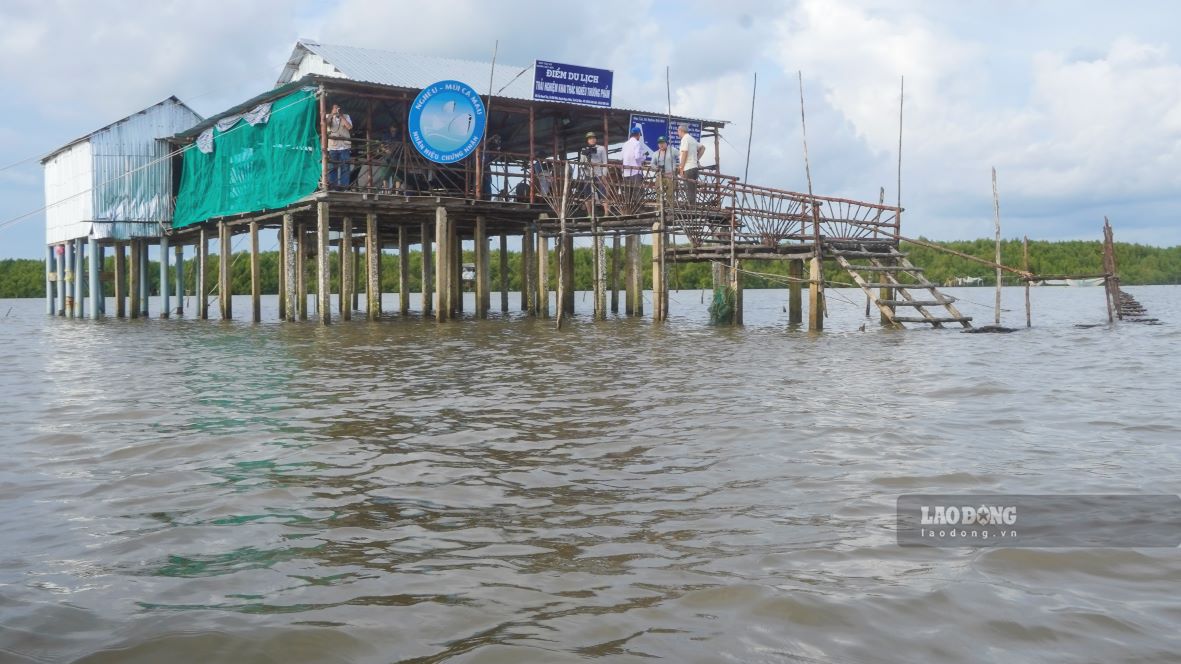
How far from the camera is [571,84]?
2253 cm

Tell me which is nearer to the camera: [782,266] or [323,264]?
[323,264]

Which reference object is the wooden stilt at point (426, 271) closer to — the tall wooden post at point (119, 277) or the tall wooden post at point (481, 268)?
the tall wooden post at point (481, 268)

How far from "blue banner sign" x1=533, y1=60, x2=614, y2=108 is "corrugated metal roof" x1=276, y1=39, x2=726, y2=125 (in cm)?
50

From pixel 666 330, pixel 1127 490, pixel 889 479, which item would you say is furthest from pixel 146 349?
pixel 1127 490

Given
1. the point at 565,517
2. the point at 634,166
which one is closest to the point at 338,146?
the point at 634,166

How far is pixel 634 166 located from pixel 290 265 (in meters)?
9.22

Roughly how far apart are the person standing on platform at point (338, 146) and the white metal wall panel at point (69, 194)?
1192 centimetres

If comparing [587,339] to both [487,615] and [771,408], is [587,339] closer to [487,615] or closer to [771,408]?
[771,408]

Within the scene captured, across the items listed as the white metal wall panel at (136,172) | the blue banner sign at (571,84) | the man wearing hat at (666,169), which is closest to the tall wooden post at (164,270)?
the white metal wall panel at (136,172)

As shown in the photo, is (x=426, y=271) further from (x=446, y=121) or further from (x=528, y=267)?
(x=446, y=121)

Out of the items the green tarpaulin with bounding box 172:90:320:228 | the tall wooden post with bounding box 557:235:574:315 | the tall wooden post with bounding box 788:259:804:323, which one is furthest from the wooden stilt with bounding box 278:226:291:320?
the tall wooden post with bounding box 788:259:804:323

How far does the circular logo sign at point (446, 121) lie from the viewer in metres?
20.5

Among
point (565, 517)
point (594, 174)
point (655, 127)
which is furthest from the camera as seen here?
point (655, 127)

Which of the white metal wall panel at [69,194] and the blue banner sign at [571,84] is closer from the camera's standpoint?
the blue banner sign at [571,84]
